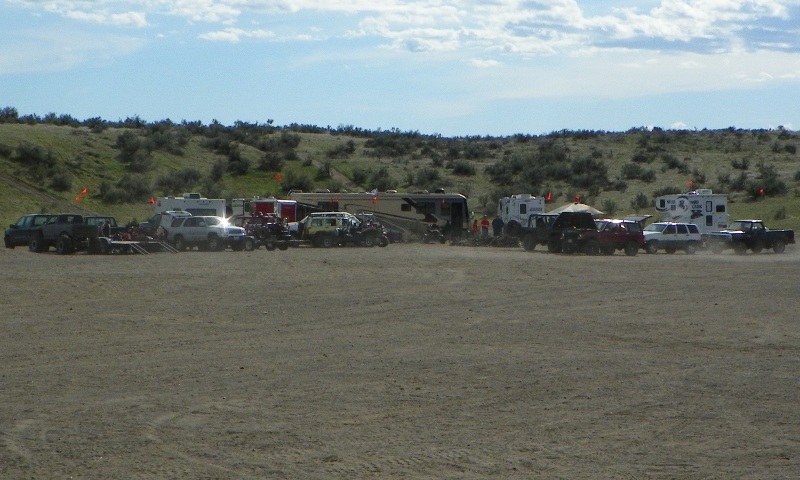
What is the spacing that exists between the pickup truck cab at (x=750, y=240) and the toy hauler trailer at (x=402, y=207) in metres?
13.4

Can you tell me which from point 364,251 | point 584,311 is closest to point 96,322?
point 584,311

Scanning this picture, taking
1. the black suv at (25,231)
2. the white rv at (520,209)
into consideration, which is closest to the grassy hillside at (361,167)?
the white rv at (520,209)

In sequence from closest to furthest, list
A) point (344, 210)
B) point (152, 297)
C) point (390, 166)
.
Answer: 1. point (152, 297)
2. point (344, 210)
3. point (390, 166)

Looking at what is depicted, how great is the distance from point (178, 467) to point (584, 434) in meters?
3.54

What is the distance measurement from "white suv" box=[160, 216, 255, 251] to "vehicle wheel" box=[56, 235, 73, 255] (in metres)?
3.76

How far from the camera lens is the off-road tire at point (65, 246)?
3600 cm

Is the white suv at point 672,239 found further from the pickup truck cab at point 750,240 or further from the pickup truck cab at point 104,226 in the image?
the pickup truck cab at point 104,226

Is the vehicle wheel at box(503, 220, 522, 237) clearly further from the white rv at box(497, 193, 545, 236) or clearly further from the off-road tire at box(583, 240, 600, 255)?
the off-road tire at box(583, 240, 600, 255)

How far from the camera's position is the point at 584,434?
929cm

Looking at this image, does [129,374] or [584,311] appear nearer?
[129,374]

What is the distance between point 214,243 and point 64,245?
5.44m

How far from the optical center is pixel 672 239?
4019cm

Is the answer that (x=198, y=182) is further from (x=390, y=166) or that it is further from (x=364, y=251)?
(x=364, y=251)


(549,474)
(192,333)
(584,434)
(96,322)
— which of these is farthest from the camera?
(96,322)
